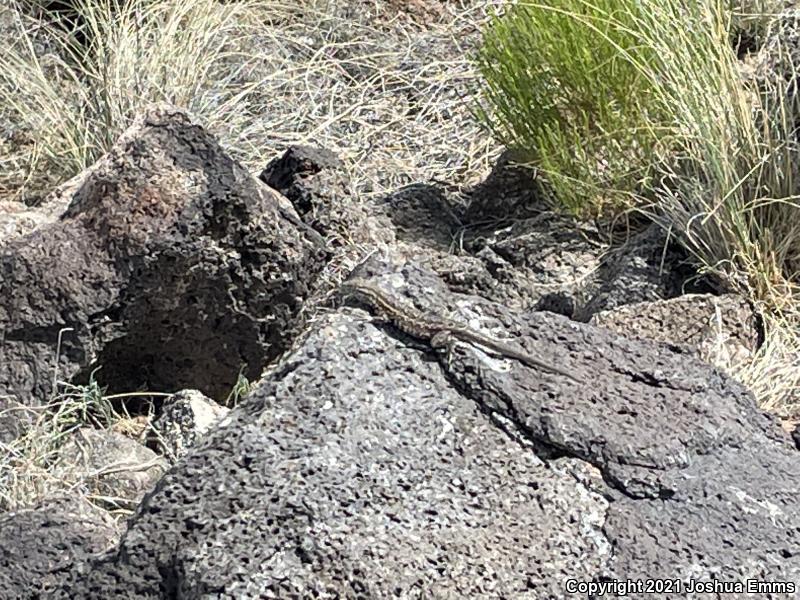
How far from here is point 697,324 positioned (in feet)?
13.3

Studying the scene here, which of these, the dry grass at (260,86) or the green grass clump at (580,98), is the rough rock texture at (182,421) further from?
the dry grass at (260,86)

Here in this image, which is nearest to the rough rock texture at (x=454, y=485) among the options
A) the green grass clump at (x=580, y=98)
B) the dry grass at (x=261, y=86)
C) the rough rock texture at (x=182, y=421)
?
the rough rock texture at (x=182, y=421)

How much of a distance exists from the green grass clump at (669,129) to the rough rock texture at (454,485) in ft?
4.56

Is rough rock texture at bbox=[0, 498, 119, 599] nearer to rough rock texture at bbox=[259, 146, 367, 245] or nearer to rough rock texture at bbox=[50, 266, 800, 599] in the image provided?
rough rock texture at bbox=[50, 266, 800, 599]

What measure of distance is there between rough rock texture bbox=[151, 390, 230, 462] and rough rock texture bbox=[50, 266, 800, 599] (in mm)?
1193

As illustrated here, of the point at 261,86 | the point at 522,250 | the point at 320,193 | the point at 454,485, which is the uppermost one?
the point at 454,485

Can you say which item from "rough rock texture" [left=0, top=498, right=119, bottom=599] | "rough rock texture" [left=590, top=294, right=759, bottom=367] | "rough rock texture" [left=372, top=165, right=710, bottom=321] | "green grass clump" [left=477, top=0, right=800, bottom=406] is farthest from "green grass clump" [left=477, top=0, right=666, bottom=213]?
"rough rock texture" [left=0, top=498, right=119, bottom=599]

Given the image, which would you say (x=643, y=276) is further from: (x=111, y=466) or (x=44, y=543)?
(x=44, y=543)

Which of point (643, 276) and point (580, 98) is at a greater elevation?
point (580, 98)

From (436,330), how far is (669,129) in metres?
2.30

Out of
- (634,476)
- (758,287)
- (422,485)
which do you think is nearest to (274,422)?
(422,485)

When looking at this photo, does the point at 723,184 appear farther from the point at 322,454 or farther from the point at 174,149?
the point at 322,454

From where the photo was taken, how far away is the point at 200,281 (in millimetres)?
4008

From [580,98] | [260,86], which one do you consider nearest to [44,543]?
[580,98]
